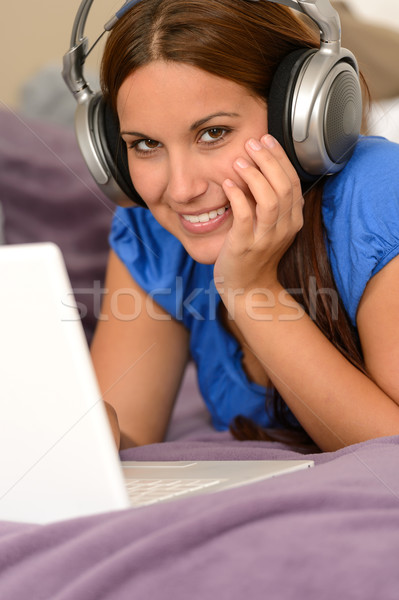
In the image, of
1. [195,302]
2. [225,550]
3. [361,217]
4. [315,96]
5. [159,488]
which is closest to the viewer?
[225,550]

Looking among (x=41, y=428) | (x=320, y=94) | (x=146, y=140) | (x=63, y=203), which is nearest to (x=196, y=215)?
(x=146, y=140)

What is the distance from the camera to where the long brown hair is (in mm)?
877

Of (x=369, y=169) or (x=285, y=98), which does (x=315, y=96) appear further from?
(x=369, y=169)

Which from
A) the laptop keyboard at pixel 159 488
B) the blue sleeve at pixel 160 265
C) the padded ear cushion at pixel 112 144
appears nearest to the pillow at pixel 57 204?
the blue sleeve at pixel 160 265

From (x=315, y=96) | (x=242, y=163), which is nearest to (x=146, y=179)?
(x=242, y=163)

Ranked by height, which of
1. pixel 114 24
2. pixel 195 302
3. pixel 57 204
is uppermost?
pixel 114 24

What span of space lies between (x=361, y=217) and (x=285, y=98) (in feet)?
0.62

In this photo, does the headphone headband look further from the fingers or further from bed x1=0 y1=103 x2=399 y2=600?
bed x1=0 y1=103 x2=399 y2=600

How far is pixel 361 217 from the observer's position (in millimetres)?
946

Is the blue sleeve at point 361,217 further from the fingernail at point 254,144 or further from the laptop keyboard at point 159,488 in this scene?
the laptop keyboard at point 159,488

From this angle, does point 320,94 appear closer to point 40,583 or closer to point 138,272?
point 138,272

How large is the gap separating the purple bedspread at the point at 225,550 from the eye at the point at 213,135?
0.48 meters

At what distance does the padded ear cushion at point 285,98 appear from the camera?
2.86 feet

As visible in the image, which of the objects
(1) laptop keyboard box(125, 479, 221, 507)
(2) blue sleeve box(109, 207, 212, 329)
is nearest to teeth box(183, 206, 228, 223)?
(2) blue sleeve box(109, 207, 212, 329)
